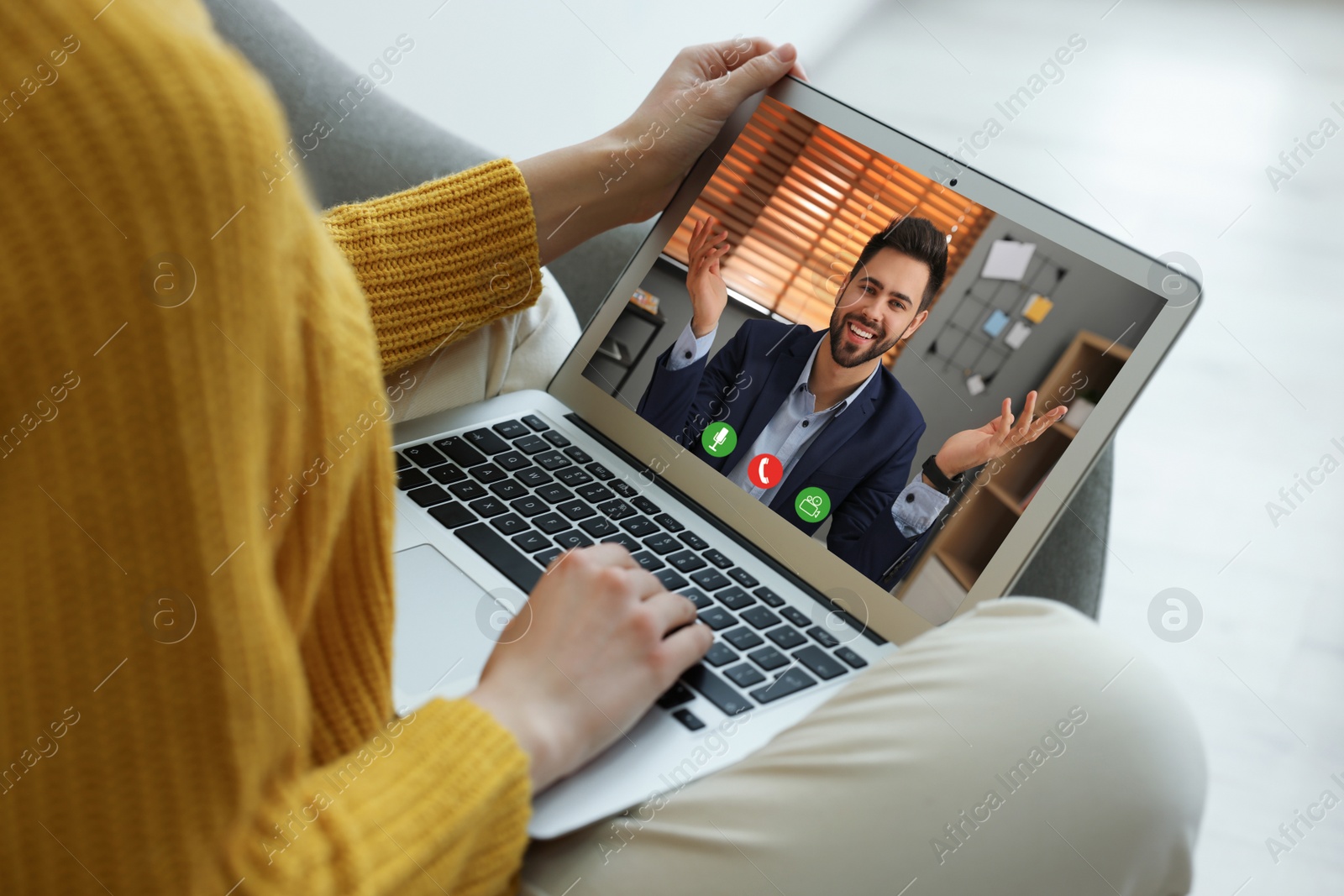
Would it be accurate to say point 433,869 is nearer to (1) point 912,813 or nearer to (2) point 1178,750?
(1) point 912,813

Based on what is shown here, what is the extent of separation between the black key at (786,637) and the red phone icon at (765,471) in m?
0.12

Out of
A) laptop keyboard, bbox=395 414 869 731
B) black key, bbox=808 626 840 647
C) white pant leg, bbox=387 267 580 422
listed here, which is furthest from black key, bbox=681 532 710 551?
white pant leg, bbox=387 267 580 422

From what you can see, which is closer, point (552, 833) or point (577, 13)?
point (552, 833)

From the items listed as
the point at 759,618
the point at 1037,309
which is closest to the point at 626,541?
the point at 759,618

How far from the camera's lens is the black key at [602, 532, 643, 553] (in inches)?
27.2

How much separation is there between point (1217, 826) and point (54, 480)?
142 cm

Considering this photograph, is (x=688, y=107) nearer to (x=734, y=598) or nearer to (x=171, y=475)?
(x=734, y=598)

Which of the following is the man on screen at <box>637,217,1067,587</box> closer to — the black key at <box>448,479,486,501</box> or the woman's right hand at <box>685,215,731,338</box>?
the woman's right hand at <box>685,215,731,338</box>

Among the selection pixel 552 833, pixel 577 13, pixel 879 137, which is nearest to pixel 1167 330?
pixel 879 137

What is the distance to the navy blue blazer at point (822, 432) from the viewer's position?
67cm

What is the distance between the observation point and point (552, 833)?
0.46 m

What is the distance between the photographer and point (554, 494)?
0.72 m

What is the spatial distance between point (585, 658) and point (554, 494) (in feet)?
0.80

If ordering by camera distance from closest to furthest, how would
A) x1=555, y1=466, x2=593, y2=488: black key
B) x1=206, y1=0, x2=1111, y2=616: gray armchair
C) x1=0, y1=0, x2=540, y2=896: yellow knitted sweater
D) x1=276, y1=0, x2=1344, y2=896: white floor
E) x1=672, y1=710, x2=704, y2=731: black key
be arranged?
x1=0, y1=0, x2=540, y2=896: yellow knitted sweater
x1=672, y1=710, x2=704, y2=731: black key
x1=555, y1=466, x2=593, y2=488: black key
x1=206, y1=0, x2=1111, y2=616: gray armchair
x1=276, y1=0, x2=1344, y2=896: white floor
